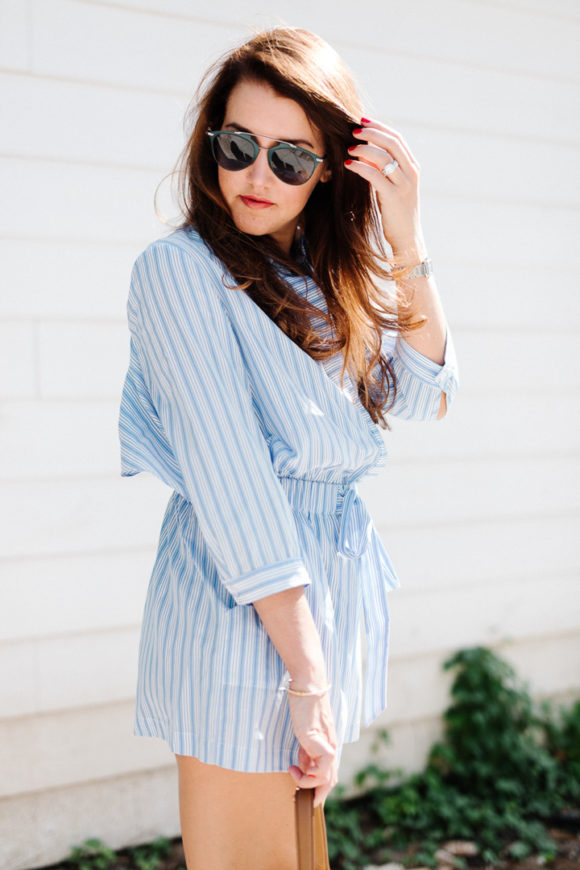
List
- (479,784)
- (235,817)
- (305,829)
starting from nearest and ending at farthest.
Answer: (305,829)
(235,817)
(479,784)

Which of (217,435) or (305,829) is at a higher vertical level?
(217,435)

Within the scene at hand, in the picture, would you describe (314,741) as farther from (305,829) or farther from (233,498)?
(233,498)

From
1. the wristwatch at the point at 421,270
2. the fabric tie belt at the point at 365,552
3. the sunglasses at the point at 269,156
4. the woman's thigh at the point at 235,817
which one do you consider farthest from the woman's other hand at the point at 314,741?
the sunglasses at the point at 269,156

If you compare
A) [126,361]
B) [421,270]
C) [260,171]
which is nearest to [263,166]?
[260,171]

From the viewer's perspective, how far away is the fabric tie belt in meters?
1.52

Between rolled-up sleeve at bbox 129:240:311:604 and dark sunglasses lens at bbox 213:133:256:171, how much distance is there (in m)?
0.22

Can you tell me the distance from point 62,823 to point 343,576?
5.86ft

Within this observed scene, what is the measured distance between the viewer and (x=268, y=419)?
4.65 feet

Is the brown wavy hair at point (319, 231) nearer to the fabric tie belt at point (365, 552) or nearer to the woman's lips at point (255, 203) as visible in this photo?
the woman's lips at point (255, 203)

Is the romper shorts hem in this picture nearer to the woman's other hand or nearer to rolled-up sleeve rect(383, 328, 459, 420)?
the woman's other hand

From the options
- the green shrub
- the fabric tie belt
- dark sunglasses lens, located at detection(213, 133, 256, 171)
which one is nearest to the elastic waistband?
the fabric tie belt

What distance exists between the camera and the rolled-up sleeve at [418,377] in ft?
5.37

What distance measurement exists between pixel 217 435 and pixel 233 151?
1.68ft

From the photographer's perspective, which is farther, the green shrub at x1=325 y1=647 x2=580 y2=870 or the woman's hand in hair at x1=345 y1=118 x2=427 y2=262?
the green shrub at x1=325 y1=647 x2=580 y2=870
